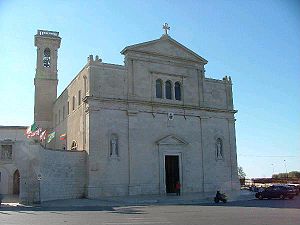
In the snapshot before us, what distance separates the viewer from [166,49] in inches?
1398

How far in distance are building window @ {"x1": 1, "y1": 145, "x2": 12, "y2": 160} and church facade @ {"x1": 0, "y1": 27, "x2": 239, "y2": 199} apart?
797 cm

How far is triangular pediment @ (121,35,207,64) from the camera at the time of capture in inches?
1338

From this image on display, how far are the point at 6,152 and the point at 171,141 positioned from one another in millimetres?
20158

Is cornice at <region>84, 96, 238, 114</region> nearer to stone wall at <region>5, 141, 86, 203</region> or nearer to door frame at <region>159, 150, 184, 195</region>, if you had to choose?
door frame at <region>159, 150, 184, 195</region>

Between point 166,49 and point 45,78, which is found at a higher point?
point 166,49

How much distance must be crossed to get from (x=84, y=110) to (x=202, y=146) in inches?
453

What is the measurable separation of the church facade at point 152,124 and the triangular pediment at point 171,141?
9 centimetres

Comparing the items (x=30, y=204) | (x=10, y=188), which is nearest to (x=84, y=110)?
(x=30, y=204)

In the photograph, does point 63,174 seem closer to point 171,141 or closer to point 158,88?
point 171,141

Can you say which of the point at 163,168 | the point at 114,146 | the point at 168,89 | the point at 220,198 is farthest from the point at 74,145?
the point at 220,198

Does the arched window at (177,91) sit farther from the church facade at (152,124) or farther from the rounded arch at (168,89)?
the rounded arch at (168,89)

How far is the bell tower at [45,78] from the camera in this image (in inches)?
1786

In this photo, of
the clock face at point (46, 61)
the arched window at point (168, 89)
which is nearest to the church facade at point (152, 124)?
the arched window at point (168, 89)

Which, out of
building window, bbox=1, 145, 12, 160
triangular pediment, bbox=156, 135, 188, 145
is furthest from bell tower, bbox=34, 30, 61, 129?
triangular pediment, bbox=156, 135, 188, 145
